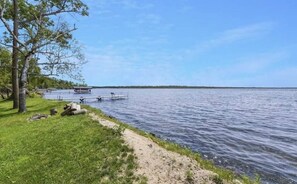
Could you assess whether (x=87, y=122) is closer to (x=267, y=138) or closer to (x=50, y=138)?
(x=50, y=138)

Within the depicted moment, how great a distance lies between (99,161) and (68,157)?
145 centimetres

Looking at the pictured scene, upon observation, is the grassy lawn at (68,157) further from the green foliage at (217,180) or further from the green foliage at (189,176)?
the green foliage at (217,180)

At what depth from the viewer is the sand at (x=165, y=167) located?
29.4 feet

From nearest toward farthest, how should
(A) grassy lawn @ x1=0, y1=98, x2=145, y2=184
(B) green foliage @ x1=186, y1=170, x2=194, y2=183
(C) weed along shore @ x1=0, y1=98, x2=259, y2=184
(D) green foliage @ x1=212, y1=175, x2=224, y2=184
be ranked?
(D) green foliage @ x1=212, y1=175, x2=224, y2=184, (B) green foliage @ x1=186, y1=170, x2=194, y2=183, (C) weed along shore @ x1=0, y1=98, x2=259, y2=184, (A) grassy lawn @ x1=0, y1=98, x2=145, y2=184

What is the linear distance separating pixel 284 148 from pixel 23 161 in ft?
56.6

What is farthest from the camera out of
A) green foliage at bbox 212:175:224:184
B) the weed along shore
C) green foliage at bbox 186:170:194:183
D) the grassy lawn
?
the grassy lawn

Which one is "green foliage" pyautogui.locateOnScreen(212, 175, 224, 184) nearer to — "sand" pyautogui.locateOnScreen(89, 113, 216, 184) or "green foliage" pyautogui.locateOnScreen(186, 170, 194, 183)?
"sand" pyautogui.locateOnScreen(89, 113, 216, 184)

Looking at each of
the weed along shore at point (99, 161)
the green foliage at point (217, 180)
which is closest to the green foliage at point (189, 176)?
the weed along shore at point (99, 161)

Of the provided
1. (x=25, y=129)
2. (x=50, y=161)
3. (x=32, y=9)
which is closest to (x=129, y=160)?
(x=50, y=161)

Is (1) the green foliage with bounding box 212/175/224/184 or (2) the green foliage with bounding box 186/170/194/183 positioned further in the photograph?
(2) the green foliage with bounding box 186/170/194/183

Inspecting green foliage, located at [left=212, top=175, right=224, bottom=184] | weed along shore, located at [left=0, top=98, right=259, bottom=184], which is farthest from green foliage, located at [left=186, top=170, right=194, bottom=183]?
green foliage, located at [left=212, top=175, right=224, bottom=184]

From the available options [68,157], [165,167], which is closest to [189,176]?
[165,167]

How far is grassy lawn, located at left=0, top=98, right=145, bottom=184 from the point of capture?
9.52 meters

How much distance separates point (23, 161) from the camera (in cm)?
1116
